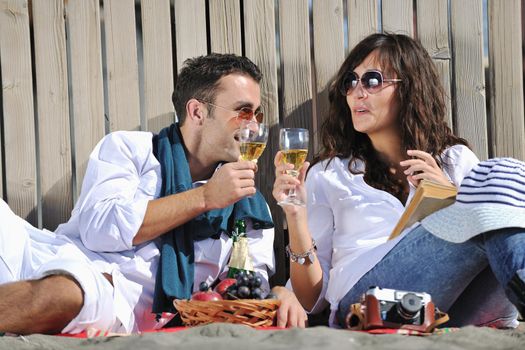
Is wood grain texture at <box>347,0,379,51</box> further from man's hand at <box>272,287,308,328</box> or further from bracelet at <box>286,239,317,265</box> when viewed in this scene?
man's hand at <box>272,287,308,328</box>

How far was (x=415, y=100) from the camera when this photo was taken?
3.80 meters

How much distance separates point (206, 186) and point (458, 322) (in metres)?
1.28

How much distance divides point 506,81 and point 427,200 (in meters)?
1.54

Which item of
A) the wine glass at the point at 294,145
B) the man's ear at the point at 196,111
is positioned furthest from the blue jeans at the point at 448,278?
the man's ear at the point at 196,111

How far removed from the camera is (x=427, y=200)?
2.93 meters

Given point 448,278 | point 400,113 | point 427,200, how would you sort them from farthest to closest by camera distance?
point 400,113
point 448,278
point 427,200

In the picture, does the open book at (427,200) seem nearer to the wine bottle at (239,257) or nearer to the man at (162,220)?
the man at (162,220)

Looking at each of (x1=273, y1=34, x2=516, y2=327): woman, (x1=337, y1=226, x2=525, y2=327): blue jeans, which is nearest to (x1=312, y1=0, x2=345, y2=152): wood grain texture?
(x1=273, y1=34, x2=516, y2=327): woman

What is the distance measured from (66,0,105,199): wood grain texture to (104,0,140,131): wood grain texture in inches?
2.1

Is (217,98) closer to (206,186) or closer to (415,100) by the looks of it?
(206,186)

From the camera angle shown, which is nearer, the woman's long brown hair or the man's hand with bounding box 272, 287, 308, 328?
the man's hand with bounding box 272, 287, 308, 328

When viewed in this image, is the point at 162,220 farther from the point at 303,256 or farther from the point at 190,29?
the point at 190,29

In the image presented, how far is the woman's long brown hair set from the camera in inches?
149

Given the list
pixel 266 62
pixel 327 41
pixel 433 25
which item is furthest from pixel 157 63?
pixel 433 25
